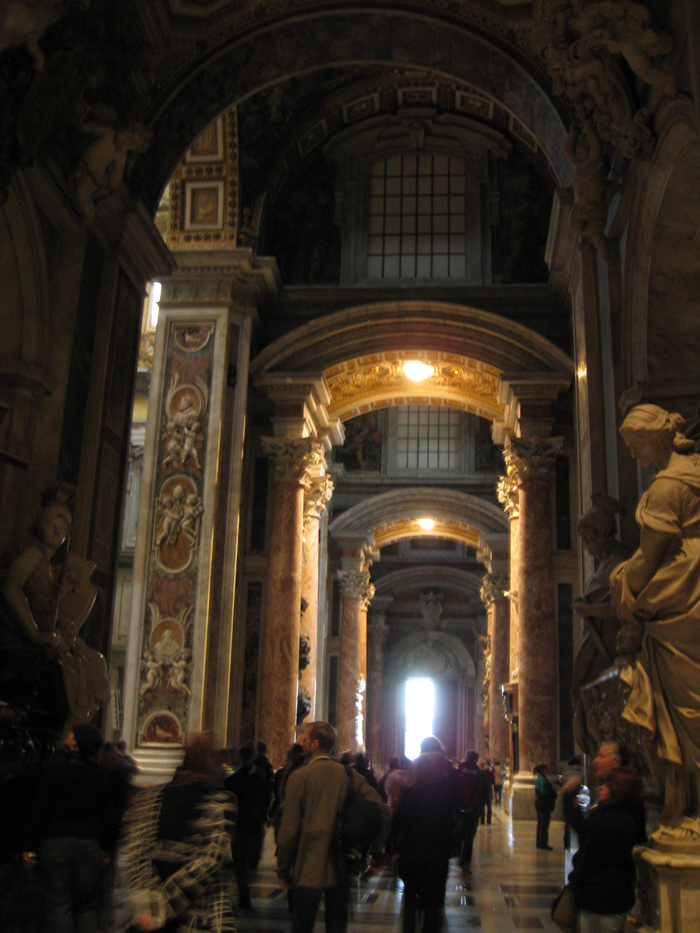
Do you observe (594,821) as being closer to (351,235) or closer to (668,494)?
(668,494)

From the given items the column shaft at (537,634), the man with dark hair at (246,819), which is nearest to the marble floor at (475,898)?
the man with dark hair at (246,819)

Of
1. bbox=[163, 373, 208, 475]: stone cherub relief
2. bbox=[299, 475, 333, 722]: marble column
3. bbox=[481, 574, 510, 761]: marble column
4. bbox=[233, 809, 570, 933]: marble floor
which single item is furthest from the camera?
bbox=[481, 574, 510, 761]: marble column

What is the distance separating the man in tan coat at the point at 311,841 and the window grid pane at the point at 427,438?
65.8 ft

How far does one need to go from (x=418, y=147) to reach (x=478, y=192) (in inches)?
52.0

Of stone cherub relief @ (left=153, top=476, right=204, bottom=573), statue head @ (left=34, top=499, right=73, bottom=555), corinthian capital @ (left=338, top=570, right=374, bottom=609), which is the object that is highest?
corinthian capital @ (left=338, top=570, right=374, bottom=609)

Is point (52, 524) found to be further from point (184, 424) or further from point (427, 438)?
point (427, 438)

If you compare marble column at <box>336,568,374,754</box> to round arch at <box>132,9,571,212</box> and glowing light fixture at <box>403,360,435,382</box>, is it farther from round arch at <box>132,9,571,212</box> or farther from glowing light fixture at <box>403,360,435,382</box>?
round arch at <box>132,9,571,212</box>

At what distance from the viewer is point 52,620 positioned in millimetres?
6672

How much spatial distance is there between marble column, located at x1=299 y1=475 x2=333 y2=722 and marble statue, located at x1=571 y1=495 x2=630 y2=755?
31.5 feet

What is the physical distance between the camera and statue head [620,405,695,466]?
4.85 meters

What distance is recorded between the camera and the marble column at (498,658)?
71.8 ft

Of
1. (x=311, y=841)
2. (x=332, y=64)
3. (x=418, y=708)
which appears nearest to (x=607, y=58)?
(x=332, y=64)

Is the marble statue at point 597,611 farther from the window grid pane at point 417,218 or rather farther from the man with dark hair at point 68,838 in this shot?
the window grid pane at point 417,218

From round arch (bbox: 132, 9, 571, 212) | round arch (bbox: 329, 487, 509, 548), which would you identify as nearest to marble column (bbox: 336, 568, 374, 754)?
round arch (bbox: 329, 487, 509, 548)
